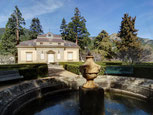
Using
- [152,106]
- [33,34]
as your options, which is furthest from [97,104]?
[33,34]

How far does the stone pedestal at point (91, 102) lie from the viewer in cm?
300

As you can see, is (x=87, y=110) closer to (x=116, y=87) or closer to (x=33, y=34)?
(x=116, y=87)

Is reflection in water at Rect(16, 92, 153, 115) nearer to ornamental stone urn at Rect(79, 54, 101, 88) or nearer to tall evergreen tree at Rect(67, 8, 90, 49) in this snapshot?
ornamental stone urn at Rect(79, 54, 101, 88)

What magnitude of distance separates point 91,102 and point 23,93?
11.0 ft

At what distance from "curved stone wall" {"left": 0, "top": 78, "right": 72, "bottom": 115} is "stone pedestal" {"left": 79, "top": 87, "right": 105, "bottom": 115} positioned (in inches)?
103

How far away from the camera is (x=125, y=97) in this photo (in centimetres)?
502

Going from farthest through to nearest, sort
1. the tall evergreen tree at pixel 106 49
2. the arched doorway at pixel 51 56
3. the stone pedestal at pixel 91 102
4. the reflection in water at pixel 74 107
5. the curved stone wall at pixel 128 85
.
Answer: the tall evergreen tree at pixel 106 49 → the arched doorway at pixel 51 56 → the curved stone wall at pixel 128 85 → the reflection in water at pixel 74 107 → the stone pedestal at pixel 91 102

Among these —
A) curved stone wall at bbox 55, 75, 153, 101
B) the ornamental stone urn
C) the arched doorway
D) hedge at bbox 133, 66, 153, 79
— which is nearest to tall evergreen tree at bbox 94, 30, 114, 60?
the arched doorway

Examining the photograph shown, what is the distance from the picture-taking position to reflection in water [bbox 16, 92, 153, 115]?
3619 millimetres

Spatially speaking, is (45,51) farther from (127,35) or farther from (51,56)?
(127,35)

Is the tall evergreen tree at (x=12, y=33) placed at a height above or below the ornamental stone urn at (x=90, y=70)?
above

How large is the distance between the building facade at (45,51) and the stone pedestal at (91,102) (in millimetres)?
20023

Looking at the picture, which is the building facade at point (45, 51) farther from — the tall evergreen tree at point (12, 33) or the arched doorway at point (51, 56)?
the tall evergreen tree at point (12, 33)

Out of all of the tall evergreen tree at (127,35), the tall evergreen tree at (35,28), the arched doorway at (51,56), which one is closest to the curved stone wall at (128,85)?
the arched doorway at (51,56)
